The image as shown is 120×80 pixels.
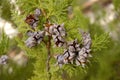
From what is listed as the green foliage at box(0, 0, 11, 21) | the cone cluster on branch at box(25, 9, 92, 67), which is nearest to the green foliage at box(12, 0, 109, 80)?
the cone cluster on branch at box(25, 9, 92, 67)

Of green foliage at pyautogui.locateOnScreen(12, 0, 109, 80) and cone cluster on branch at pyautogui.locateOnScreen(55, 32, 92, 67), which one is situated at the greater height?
green foliage at pyautogui.locateOnScreen(12, 0, 109, 80)

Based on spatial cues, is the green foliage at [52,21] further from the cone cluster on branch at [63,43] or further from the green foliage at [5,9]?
the green foliage at [5,9]

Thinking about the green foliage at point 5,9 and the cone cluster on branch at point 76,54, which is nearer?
the cone cluster on branch at point 76,54

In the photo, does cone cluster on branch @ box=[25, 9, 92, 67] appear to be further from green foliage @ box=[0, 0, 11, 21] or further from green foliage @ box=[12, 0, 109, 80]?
green foliage @ box=[0, 0, 11, 21]

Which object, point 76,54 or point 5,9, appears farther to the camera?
point 5,9

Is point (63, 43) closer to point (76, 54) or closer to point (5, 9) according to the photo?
point (76, 54)

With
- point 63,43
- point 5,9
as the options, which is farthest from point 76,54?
point 5,9

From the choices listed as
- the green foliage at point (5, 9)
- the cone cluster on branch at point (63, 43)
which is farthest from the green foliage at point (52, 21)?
the green foliage at point (5, 9)

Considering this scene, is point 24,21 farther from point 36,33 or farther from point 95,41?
point 95,41
